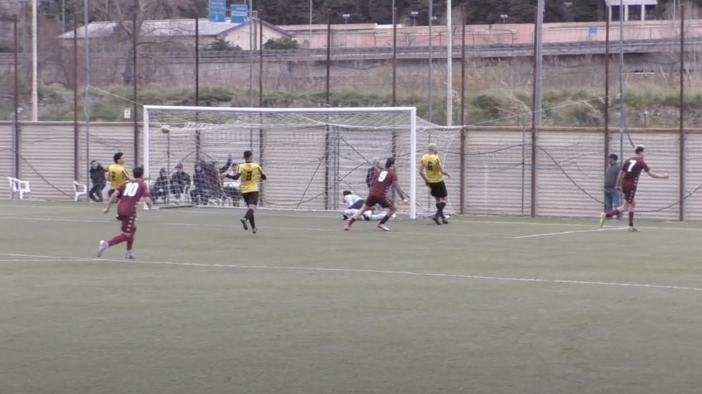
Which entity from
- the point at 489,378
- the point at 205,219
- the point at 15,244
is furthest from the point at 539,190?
the point at 489,378

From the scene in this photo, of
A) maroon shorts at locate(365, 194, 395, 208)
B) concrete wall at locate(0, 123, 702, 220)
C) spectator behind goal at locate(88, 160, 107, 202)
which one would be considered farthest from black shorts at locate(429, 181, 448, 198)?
spectator behind goal at locate(88, 160, 107, 202)

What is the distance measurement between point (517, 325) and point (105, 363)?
13.7ft

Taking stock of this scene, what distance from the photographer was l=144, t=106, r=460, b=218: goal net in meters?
30.2

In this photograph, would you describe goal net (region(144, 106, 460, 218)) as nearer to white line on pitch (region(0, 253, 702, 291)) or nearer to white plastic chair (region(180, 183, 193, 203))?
white plastic chair (region(180, 183, 193, 203))

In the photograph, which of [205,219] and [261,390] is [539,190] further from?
[261,390]

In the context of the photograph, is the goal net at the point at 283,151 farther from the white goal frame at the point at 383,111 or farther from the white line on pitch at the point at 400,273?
the white line on pitch at the point at 400,273

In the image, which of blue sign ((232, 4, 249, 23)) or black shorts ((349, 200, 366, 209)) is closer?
black shorts ((349, 200, 366, 209))

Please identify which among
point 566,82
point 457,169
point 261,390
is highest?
point 566,82

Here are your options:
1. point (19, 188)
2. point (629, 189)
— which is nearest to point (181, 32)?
point (19, 188)

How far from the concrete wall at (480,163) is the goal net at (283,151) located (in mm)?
31

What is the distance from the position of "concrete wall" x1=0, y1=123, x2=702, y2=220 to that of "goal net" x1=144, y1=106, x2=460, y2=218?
0.10ft

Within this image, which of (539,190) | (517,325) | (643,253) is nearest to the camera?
(517,325)

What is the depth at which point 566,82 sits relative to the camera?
4881 centimetres

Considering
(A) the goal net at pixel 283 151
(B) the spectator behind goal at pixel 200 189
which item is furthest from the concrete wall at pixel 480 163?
(B) the spectator behind goal at pixel 200 189
